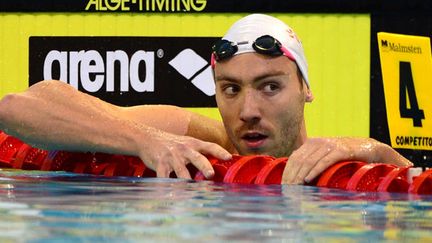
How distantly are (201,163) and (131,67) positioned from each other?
13.5 feet

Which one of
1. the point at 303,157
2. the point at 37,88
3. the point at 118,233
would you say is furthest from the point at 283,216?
the point at 37,88

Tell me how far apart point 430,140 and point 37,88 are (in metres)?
3.38

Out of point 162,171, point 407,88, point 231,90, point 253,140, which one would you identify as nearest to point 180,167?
point 162,171

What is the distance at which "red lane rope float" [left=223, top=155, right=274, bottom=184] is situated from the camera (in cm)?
323

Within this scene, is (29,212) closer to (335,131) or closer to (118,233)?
(118,233)

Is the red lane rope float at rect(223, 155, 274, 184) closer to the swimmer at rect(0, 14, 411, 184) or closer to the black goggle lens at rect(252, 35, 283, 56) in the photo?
the swimmer at rect(0, 14, 411, 184)

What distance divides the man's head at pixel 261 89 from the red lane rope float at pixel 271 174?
489 mm

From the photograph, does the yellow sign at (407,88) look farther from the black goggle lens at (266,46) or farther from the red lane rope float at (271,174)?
the red lane rope float at (271,174)

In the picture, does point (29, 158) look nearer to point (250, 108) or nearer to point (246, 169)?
point (250, 108)

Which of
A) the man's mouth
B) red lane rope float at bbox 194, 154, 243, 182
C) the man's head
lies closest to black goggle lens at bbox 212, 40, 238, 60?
the man's head

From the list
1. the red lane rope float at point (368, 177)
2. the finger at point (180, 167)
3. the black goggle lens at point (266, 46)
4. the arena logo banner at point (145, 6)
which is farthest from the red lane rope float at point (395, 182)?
the arena logo banner at point (145, 6)

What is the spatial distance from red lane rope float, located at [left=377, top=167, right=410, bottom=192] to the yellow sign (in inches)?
119

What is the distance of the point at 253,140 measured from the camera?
371 cm

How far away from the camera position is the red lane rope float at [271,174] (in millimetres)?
3150
